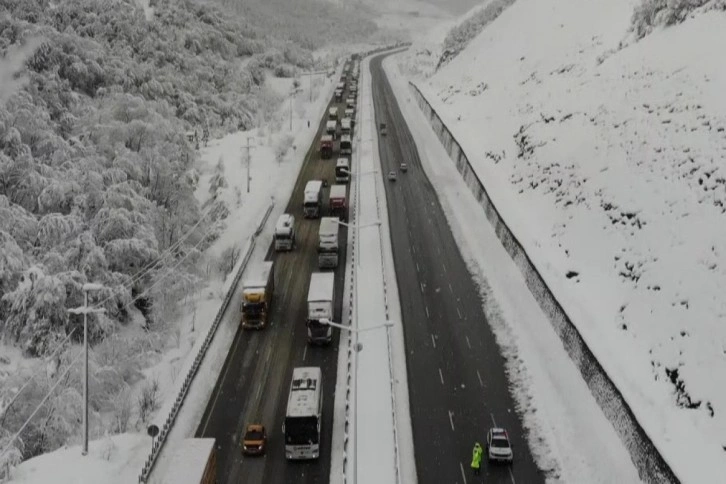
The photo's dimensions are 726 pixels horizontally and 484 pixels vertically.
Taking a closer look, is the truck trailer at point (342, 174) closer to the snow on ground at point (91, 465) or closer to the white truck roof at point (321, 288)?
the white truck roof at point (321, 288)

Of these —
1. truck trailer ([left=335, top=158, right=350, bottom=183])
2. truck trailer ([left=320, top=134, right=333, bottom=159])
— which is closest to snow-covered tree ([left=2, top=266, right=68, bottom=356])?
truck trailer ([left=335, top=158, right=350, bottom=183])

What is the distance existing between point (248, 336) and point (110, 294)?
10.3 meters

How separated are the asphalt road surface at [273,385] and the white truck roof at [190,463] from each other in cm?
322

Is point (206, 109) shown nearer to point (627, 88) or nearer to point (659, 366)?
point (627, 88)

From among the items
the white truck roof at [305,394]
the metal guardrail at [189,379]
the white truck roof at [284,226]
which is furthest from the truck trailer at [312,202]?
the white truck roof at [305,394]

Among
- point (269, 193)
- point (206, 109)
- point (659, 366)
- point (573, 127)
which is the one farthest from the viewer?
point (206, 109)

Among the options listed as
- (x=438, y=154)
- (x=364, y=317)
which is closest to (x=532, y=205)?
(x=364, y=317)

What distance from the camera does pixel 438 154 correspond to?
87.1 metres

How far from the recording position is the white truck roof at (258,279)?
4225 centimetres

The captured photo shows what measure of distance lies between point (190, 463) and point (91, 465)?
20.1ft

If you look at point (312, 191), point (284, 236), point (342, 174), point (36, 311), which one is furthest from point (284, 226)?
point (342, 174)

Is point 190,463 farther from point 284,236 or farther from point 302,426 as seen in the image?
point 284,236

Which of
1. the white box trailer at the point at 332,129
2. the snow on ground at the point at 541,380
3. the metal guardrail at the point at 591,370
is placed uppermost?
the white box trailer at the point at 332,129

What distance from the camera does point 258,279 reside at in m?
43.2
